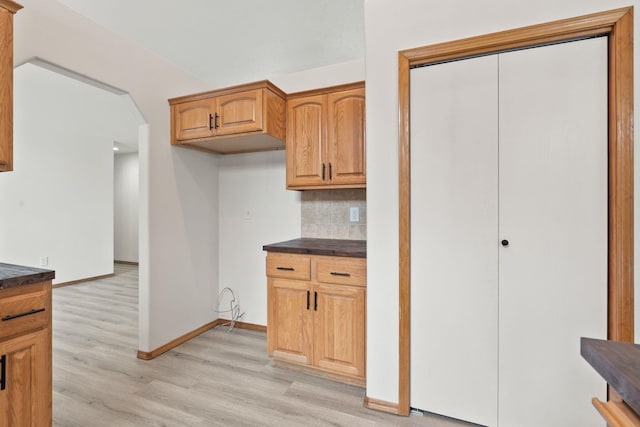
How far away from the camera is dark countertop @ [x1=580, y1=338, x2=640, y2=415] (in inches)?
20.4

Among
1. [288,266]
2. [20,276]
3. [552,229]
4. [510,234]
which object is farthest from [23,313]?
[552,229]

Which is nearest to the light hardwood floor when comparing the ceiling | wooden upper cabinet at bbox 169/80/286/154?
wooden upper cabinet at bbox 169/80/286/154

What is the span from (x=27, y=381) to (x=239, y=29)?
2.76 meters

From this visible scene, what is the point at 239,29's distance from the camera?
2.65 meters

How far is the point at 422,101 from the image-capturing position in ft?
5.96

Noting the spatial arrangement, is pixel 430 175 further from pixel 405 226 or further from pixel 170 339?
pixel 170 339

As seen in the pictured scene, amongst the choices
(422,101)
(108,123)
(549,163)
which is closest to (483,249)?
(549,163)

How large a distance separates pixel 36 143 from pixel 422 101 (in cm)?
570

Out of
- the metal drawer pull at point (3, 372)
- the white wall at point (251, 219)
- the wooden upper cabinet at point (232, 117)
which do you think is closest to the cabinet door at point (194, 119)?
the wooden upper cabinet at point (232, 117)

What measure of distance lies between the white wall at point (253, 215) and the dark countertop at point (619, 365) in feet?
8.05

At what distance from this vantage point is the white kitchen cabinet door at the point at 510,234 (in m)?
1.54

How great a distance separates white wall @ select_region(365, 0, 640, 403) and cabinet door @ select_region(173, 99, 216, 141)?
1.45 metres

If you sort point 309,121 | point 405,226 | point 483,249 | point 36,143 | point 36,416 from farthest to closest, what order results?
point 36,143
point 309,121
point 405,226
point 483,249
point 36,416

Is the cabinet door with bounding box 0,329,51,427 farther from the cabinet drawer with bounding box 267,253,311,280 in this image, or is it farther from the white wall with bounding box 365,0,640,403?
the white wall with bounding box 365,0,640,403
